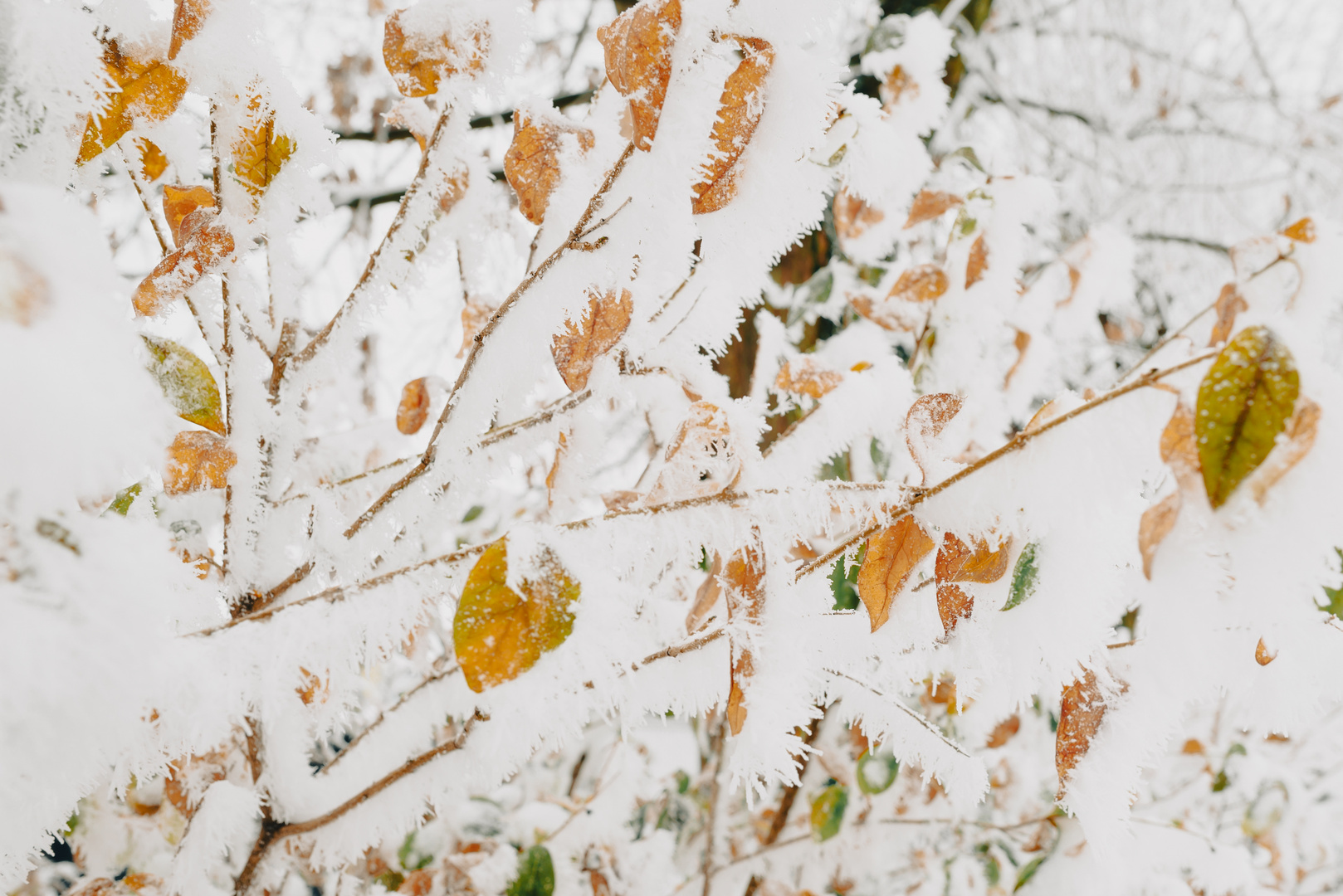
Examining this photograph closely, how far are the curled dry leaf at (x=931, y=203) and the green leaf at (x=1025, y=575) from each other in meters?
0.74

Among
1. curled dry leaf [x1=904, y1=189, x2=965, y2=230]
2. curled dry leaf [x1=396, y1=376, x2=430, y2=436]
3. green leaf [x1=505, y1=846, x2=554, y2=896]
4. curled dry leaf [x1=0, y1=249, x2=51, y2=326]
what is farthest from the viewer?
curled dry leaf [x1=904, y1=189, x2=965, y2=230]

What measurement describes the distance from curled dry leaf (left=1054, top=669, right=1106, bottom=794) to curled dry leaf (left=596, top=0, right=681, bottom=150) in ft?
1.52

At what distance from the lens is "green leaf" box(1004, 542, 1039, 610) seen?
432 millimetres

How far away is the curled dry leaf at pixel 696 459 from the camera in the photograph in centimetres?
47

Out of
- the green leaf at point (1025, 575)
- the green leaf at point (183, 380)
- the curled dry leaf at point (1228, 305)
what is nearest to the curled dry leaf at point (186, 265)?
the green leaf at point (183, 380)

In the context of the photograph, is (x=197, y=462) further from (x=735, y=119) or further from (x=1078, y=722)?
(x=1078, y=722)

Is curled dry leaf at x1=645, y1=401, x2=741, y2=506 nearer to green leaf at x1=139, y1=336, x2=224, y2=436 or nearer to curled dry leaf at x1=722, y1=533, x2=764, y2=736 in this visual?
curled dry leaf at x1=722, y1=533, x2=764, y2=736

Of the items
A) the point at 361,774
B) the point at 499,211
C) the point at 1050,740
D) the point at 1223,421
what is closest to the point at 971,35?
the point at 499,211

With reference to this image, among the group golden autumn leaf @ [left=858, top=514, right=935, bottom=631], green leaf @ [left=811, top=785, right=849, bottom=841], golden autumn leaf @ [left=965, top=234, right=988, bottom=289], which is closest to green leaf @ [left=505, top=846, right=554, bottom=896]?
green leaf @ [left=811, top=785, right=849, bottom=841]

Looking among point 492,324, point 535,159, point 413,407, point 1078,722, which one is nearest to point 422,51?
point 535,159

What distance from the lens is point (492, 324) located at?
507 mm

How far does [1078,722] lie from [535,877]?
0.69 meters

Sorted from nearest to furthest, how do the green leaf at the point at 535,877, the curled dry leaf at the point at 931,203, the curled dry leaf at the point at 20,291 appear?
the curled dry leaf at the point at 20,291 → the green leaf at the point at 535,877 → the curled dry leaf at the point at 931,203

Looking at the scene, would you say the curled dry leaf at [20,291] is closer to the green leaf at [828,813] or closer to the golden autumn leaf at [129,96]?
the golden autumn leaf at [129,96]
